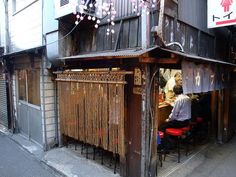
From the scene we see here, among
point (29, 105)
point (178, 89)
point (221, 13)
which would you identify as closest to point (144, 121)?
point (221, 13)

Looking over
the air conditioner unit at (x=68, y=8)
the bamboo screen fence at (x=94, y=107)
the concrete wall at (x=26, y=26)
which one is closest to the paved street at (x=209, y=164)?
the bamboo screen fence at (x=94, y=107)

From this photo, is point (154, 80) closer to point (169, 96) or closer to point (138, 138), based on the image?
point (138, 138)

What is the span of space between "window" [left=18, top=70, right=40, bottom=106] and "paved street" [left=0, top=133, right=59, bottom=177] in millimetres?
2206

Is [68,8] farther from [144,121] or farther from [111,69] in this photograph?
[144,121]

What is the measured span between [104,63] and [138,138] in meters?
2.65

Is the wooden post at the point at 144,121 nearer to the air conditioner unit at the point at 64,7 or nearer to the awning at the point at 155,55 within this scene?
the awning at the point at 155,55

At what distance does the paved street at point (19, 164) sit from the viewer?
26.1 feet

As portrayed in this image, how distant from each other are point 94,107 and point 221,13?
5.68 m

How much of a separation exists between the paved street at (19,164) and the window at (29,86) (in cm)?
221

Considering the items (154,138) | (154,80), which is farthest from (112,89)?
(154,138)

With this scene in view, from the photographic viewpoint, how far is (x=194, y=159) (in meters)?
8.84

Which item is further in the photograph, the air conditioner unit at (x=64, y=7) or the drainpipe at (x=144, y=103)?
the air conditioner unit at (x=64, y=7)

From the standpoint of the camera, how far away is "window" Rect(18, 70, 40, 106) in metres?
10.4

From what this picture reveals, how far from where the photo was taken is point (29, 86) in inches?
441
